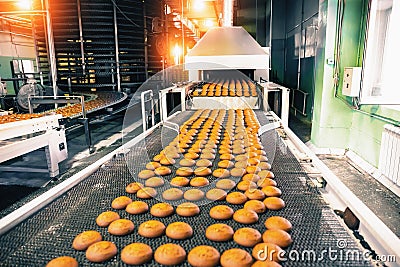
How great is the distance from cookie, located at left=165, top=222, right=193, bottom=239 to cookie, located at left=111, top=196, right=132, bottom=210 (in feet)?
1.01

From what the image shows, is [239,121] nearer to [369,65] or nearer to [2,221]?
[369,65]

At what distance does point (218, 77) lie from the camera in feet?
21.1

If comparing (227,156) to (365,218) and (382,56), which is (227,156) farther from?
(382,56)

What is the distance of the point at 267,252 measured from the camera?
0.94 m

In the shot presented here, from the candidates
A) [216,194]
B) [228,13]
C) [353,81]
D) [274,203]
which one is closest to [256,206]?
[274,203]

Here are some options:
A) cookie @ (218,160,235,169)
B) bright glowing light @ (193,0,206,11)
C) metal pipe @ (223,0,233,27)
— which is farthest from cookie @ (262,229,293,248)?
bright glowing light @ (193,0,206,11)

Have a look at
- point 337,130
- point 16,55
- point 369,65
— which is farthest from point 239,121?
point 16,55

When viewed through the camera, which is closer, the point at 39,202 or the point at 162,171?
the point at 39,202

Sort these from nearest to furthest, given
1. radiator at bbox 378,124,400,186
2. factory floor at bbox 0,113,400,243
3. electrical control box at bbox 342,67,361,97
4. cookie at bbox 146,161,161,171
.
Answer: cookie at bbox 146,161,161,171, factory floor at bbox 0,113,400,243, radiator at bbox 378,124,400,186, electrical control box at bbox 342,67,361,97

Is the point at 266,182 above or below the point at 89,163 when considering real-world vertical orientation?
above

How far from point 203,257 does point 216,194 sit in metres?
0.48

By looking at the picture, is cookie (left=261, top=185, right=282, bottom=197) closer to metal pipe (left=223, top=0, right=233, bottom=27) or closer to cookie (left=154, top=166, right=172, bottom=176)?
cookie (left=154, top=166, right=172, bottom=176)

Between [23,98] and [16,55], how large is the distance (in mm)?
6490

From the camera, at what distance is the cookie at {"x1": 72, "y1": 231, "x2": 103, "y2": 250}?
1.00 metres
